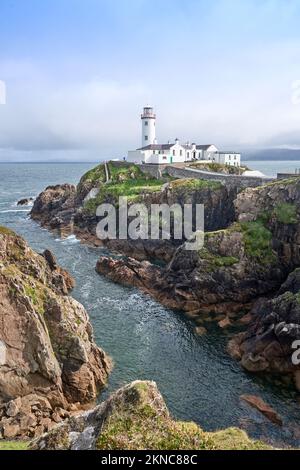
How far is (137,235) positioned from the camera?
82375 millimetres

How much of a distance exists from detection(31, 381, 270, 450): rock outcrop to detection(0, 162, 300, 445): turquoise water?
14.2 metres

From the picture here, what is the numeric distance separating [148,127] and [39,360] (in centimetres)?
11414

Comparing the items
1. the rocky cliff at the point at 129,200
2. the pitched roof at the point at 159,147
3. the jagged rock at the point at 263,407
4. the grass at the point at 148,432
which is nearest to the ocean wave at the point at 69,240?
the rocky cliff at the point at 129,200

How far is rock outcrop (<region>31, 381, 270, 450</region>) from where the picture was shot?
17.0m

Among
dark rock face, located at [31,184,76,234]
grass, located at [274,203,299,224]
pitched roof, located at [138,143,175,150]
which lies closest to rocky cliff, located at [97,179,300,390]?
grass, located at [274,203,299,224]

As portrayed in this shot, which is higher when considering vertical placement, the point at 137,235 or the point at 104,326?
the point at 137,235

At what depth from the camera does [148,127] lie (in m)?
137

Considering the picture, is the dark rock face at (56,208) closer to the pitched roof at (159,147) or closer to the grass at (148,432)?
the pitched roof at (159,147)

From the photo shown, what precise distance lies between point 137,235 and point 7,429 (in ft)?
184

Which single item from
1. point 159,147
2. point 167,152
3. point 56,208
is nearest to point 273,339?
point 56,208

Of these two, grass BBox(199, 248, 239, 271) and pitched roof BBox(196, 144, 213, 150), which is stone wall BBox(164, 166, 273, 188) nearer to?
grass BBox(199, 248, 239, 271)

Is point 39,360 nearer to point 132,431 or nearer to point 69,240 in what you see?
point 132,431
